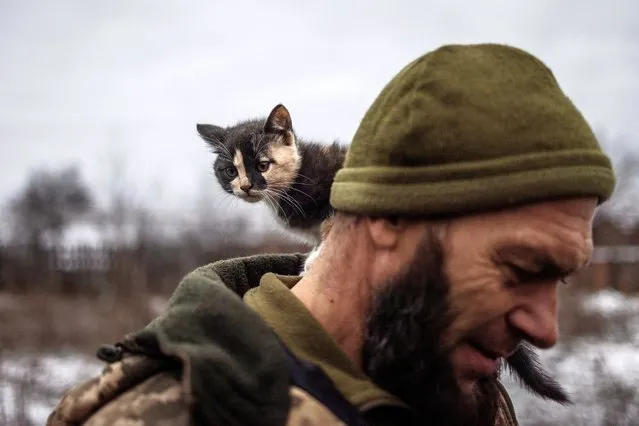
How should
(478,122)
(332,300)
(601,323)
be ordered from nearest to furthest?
(478,122) < (332,300) < (601,323)

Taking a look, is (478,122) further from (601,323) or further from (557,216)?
(601,323)

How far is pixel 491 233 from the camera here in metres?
1.78

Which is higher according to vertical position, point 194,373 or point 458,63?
point 458,63

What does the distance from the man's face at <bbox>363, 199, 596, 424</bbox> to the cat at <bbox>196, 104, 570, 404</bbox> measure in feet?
7.57

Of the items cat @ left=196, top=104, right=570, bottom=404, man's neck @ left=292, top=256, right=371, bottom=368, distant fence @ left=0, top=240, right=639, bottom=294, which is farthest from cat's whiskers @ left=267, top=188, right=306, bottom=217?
distant fence @ left=0, top=240, right=639, bottom=294

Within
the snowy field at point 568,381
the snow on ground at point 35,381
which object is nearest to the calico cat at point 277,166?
the snowy field at point 568,381

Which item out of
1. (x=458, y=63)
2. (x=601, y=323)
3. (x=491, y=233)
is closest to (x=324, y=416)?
(x=491, y=233)

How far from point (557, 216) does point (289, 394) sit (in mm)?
789

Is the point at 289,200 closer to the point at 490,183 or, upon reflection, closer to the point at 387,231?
the point at 387,231

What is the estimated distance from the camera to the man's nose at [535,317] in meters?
1.86

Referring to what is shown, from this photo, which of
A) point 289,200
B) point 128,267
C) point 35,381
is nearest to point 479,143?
point 289,200

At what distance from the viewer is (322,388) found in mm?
1694

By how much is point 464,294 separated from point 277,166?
2.98 meters

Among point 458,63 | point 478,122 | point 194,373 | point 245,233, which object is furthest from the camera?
point 245,233
